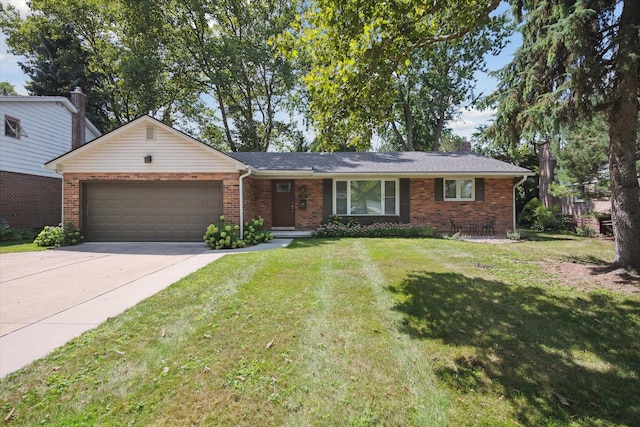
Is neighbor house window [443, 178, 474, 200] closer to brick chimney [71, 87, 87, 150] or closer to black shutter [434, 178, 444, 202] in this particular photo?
black shutter [434, 178, 444, 202]

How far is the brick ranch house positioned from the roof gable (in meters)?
0.03

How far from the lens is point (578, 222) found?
555 inches

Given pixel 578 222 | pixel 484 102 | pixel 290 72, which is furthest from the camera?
pixel 290 72

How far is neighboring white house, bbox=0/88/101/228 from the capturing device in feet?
42.0

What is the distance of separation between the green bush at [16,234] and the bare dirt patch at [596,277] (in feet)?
56.2

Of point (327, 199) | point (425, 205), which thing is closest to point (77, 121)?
point (327, 199)

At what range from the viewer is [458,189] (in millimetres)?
12852

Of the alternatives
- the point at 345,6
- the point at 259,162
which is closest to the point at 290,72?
the point at 259,162

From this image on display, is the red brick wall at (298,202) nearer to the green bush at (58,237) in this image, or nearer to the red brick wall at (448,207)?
the red brick wall at (448,207)

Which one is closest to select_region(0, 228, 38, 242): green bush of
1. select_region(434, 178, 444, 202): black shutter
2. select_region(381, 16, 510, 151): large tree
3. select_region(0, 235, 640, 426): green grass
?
select_region(0, 235, 640, 426): green grass

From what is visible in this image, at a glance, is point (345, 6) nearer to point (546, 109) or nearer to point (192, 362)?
point (546, 109)

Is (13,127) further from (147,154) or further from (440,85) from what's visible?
(440,85)

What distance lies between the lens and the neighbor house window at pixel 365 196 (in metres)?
13.1

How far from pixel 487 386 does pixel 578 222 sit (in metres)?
15.5
